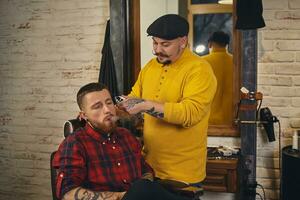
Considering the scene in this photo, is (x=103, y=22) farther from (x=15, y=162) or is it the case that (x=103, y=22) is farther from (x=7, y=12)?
(x=15, y=162)

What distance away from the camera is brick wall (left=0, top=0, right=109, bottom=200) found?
128 inches

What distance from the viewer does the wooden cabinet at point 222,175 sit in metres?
2.54

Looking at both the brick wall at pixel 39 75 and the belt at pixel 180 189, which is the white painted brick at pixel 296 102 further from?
the brick wall at pixel 39 75

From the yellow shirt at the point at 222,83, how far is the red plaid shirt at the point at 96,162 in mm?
986

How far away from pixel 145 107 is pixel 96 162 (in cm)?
35

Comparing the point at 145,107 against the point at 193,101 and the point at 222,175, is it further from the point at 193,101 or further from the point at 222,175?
the point at 222,175

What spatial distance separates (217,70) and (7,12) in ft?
6.30

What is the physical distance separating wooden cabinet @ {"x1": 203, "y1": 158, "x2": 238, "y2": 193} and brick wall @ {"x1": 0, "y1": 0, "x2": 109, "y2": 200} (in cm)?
126

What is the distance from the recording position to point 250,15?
100 inches

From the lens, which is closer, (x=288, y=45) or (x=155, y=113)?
(x=155, y=113)

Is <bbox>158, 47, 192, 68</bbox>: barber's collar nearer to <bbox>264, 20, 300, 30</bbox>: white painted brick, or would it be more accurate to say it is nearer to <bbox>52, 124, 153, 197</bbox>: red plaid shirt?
<bbox>52, 124, 153, 197</bbox>: red plaid shirt

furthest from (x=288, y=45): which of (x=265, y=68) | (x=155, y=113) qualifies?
(x=155, y=113)

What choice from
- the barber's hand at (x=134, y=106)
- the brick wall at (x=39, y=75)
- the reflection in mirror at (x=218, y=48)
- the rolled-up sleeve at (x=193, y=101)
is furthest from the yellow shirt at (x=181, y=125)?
the brick wall at (x=39, y=75)

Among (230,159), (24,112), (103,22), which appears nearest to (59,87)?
(24,112)
